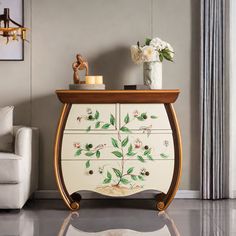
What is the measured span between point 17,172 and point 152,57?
1.42 m

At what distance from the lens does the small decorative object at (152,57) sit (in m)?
4.66

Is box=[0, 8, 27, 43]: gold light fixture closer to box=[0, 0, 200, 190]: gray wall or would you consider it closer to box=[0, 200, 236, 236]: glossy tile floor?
box=[0, 0, 200, 190]: gray wall

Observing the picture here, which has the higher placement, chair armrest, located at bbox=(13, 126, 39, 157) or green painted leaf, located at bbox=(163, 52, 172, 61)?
green painted leaf, located at bbox=(163, 52, 172, 61)

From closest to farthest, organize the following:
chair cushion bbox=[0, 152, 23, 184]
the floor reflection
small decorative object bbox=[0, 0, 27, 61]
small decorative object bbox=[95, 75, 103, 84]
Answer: the floor reflection → chair cushion bbox=[0, 152, 23, 184] → small decorative object bbox=[95, 75, 103, 84] → small decorative object bbox=[0, 0, 27, 61]

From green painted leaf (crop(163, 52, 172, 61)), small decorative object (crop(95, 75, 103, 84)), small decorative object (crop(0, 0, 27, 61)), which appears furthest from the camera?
small decorative object (crop(0, 0, 27, 61))

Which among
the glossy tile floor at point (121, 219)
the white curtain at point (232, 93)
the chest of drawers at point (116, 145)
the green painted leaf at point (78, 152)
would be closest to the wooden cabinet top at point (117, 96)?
the chest of drawers at point (116, 145)

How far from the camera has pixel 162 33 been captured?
199 inches

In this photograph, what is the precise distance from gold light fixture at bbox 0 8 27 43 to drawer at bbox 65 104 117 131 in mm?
790

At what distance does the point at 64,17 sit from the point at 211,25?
128 cm

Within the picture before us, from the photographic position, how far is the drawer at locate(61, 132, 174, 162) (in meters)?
4.46

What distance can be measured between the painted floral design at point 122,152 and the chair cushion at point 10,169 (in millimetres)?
467

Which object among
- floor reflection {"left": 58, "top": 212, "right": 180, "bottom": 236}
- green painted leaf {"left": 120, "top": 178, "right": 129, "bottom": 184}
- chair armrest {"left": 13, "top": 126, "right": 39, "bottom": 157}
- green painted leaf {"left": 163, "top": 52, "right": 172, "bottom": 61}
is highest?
green painted leaf {"left": 163, "top": 52, "right": 172, "bottom": 61}

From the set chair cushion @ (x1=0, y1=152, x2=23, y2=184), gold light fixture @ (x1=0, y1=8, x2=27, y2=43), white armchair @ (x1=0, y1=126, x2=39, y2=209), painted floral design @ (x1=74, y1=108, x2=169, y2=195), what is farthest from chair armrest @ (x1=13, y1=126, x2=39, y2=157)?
gold light fixture @ (x1=0, y1=8, x2=27, y2=43)

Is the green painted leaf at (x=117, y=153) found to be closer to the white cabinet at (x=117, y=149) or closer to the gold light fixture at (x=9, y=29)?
the white cabinet at (x=117, y=149)
